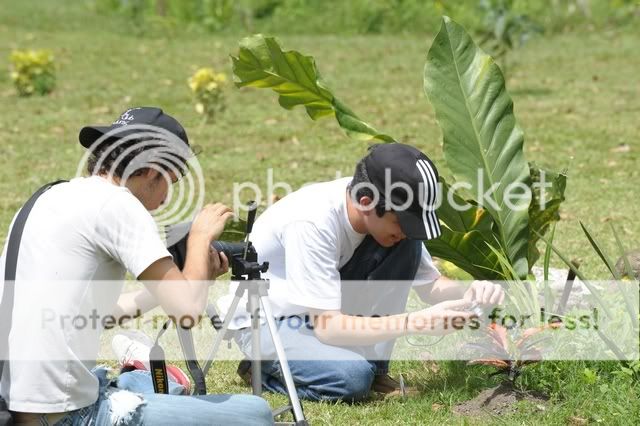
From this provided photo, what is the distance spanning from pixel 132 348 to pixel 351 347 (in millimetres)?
866

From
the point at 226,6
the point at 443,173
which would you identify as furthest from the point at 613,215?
the point at 226,6

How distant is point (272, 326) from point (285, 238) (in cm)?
61

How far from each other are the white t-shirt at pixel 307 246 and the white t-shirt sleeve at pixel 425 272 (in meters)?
0.39

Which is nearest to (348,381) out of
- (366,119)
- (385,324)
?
(385,324)

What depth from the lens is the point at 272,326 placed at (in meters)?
3.60

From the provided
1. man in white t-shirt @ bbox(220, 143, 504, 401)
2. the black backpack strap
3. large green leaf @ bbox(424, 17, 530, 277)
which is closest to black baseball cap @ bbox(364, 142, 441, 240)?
man in white t-shirt @ bbox(220, 143, 504, 401)

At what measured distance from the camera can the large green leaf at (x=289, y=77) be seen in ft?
15.5

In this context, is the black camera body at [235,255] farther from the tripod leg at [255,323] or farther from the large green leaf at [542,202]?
the large green leaf at [542,202]

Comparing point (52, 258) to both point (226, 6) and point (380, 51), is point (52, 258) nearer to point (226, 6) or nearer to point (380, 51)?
point (380, 51)

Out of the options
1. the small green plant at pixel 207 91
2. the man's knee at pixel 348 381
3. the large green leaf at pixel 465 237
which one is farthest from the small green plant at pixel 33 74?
the man's knee at pixel 348 381

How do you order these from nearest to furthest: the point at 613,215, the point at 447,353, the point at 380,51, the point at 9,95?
the point at 447,353, the point at 613,215, the point at 9,95, the point at 380,51

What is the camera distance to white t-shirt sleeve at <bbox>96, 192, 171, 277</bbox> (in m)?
3.10

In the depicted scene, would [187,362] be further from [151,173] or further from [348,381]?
[348,381]

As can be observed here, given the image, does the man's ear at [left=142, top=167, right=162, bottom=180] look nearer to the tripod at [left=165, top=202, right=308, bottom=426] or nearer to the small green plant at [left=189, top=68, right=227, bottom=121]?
the tripod at [left=165, top=202, right=308, bottom=426]
